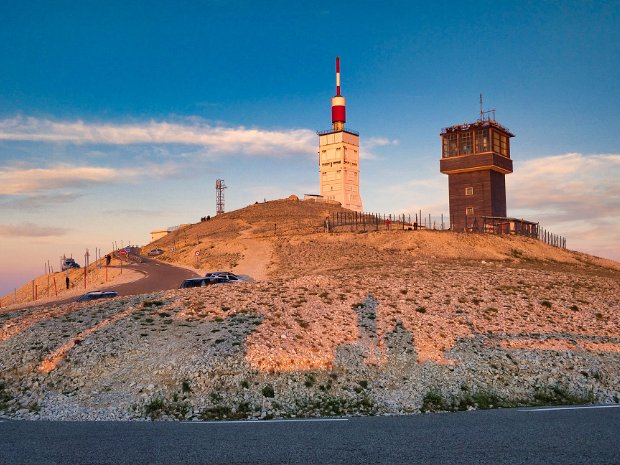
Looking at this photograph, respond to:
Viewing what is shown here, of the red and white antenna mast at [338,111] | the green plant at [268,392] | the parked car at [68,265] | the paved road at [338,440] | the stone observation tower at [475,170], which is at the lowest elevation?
the green plant at [268,392]

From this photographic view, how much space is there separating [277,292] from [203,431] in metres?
21.8

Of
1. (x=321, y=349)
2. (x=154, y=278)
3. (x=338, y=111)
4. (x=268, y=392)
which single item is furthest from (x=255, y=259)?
Answer: (x=338, y=111)

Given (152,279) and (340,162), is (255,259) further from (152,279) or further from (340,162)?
(340,162)

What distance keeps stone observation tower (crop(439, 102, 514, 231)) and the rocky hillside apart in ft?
158

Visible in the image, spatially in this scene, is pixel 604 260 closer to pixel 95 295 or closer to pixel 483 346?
pixel 483 346

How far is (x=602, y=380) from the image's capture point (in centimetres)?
2556

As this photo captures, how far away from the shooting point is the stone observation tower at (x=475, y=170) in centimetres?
9431

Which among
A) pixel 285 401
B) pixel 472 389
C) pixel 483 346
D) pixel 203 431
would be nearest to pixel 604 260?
pixel 483 346

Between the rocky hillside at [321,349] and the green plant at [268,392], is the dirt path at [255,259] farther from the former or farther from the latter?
the green plant at [268,392]

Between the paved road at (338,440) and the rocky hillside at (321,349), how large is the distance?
11.6ft

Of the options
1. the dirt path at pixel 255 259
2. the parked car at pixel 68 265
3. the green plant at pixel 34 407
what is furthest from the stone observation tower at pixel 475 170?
the green plant at pixel 34 407

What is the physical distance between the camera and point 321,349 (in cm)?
2766

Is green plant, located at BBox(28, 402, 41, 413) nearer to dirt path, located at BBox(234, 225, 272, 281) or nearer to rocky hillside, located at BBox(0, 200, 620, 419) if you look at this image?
rocky hillside, located at BBox(0, 200, 620, 419)

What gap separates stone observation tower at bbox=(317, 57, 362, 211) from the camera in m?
148
